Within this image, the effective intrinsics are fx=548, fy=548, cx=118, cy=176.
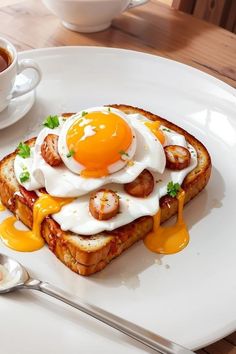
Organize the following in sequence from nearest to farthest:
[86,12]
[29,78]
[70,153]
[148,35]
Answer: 1. [70,153]
2. [29,78]
3. [86,12]
4. [148,35]

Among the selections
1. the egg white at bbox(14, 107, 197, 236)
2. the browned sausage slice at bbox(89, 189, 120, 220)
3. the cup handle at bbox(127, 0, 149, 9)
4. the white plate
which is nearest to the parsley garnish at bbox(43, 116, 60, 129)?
the egg white at bbox(14, 107, 197, 236)

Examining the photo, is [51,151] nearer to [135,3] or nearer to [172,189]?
[172,189]

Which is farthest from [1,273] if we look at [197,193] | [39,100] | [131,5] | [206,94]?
[131,5]

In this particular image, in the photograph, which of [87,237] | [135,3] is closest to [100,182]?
[87,237]

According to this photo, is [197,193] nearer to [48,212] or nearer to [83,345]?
[48,212]

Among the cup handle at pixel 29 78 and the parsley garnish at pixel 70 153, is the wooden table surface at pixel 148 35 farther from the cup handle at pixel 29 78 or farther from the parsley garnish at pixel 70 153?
the parsley garnish at pixel 70 153

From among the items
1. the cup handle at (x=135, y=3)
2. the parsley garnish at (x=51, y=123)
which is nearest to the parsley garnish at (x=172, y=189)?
the parsley garnish at (x=51, y=123)
